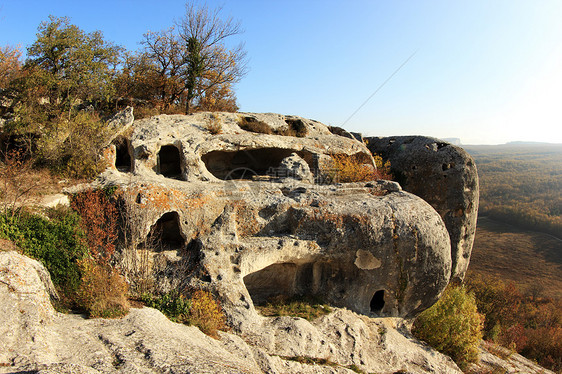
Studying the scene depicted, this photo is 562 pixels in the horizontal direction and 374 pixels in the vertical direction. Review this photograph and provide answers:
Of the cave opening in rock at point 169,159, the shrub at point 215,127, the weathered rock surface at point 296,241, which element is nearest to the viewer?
the weathered rock surface at point 296,241

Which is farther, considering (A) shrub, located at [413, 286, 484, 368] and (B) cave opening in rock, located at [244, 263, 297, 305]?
(A) shrub, located at [413, 286, 484, 368]

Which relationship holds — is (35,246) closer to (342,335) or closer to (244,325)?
(244,325)

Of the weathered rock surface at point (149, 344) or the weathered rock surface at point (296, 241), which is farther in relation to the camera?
the weathered rock surface at point (296, 241)

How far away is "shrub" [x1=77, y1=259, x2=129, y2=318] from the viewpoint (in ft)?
20.9

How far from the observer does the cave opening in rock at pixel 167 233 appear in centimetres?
957

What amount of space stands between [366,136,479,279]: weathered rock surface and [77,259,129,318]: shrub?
1389 centimetres

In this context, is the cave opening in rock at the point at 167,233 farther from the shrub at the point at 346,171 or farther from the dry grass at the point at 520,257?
the dry grass at the point at 520,257

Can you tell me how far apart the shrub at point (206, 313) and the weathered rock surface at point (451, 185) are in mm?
12083

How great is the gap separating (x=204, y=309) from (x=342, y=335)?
152 inches

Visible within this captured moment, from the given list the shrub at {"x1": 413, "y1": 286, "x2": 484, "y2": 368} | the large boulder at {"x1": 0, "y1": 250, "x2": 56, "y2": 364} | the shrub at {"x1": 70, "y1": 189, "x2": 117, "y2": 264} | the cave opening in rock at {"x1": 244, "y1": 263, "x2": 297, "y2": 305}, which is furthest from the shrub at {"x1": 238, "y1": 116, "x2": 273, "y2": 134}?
the large boulder at {"x1": 0, "y1": 250, "x2": 56, "y2": 364}

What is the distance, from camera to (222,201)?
32.4 ft

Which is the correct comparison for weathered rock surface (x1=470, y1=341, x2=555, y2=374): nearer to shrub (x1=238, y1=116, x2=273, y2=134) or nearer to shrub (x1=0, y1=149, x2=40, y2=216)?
shrub (x1=238, y1=116, x2=273, y2=134)

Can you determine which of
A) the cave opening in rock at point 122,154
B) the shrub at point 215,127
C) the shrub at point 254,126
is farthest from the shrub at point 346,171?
the cave opening in rock at point 122,154

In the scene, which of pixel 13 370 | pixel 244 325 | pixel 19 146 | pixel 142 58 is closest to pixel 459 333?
pixel 244 325
